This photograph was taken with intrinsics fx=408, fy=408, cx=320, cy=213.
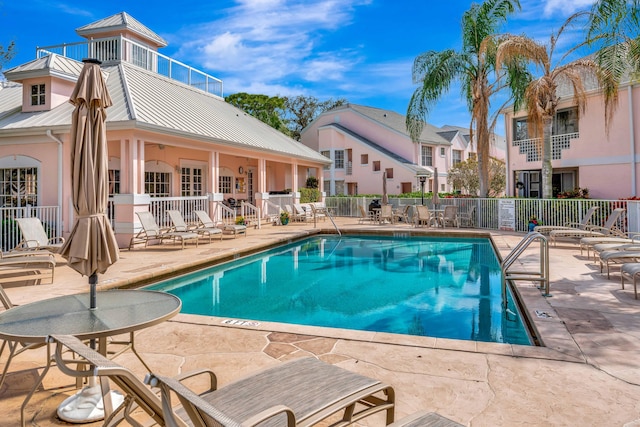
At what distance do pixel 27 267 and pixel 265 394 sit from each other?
793 centimetres

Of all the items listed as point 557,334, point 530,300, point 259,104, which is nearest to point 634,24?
point 530,300

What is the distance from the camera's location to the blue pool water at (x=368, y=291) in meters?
6.23

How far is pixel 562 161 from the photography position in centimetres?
2059

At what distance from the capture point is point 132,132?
1170cm

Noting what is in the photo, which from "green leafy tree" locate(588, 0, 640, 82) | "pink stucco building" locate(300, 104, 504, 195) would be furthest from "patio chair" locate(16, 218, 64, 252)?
"pink stucco building" locate(300, 104, 504, 195)

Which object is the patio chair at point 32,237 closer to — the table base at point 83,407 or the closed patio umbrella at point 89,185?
the closed patio umbrella at point 89,185

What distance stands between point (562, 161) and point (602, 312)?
1798 cm

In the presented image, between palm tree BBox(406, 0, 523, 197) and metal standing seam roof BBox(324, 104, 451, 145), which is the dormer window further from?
metal standing seam roof BBox(324, 104, 451, 145)

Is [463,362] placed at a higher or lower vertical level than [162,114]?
lower

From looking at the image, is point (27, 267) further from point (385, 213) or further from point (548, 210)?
point (548, 210)

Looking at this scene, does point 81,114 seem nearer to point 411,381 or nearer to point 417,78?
point 411,381

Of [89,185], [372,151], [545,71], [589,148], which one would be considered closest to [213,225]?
[89,185]

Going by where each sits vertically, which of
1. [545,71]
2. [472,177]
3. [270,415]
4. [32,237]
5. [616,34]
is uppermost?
[545,71]

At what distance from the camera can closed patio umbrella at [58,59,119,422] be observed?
3.30 m
